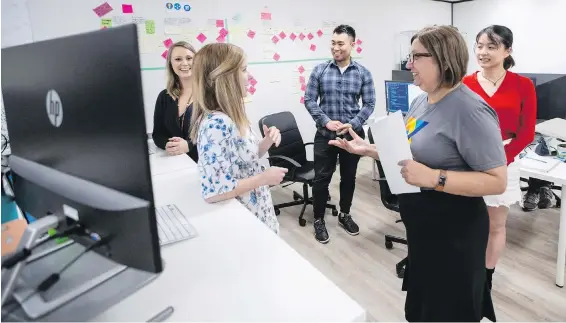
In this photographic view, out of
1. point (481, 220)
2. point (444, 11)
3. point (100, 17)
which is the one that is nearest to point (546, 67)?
point (444, 11)

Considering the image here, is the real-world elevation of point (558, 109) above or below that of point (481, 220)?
above

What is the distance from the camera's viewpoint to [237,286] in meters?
0.85

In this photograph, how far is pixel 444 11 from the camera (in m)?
5.41

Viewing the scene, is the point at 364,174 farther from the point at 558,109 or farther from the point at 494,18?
the point at 494,18

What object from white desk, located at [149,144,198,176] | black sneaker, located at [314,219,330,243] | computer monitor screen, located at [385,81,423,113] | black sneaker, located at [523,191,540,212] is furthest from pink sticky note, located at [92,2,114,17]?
black sneaker, located at [523,191,540,212]

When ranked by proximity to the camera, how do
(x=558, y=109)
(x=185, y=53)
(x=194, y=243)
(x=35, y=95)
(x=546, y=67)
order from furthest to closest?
(x=546, y=67) → (x=558, y=109) → (x=185, y=53) → (x=194, y=243) → (x=35, y=95)

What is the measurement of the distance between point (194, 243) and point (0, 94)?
646mm

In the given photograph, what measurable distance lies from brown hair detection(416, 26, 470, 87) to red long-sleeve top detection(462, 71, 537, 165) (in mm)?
880

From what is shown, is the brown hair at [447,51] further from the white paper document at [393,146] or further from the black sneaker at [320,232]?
the black sneaker at [320,232]

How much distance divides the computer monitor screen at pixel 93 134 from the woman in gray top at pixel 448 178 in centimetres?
92

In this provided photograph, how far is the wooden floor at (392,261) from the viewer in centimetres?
195

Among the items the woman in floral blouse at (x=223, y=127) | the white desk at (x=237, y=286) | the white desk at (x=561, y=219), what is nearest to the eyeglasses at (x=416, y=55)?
the woman in floral blouse at (x=223, y=127)

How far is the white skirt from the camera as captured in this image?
183 centimetres

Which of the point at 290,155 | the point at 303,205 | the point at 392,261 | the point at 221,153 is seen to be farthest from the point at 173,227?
the point at 303,205
